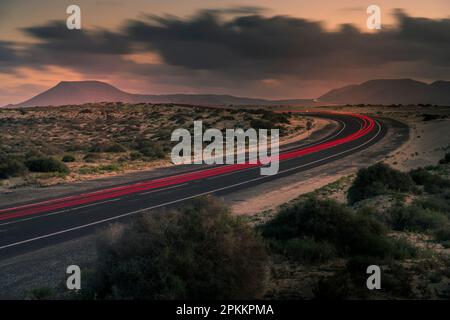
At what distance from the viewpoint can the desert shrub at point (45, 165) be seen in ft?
93.4

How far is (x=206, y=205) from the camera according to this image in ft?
27.5

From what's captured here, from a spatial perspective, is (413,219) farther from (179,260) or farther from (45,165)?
(45,165)

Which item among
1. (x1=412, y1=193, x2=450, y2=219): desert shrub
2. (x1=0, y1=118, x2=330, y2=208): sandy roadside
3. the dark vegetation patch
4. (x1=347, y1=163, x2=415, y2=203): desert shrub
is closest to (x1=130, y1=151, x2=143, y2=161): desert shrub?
(x1=0, y1=118, x2=330, y2=208): sandy roadside

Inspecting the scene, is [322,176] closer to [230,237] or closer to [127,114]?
[230,237]

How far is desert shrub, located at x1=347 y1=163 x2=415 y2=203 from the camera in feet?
59.7

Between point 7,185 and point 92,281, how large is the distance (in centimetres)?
1942

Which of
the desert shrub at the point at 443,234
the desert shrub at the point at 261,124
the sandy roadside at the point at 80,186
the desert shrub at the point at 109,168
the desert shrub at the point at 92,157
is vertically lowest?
the sandy roadside at the point at 80,186

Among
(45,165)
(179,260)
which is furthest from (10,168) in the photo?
(179,260)

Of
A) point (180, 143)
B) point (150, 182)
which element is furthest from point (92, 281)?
point (180, 143)

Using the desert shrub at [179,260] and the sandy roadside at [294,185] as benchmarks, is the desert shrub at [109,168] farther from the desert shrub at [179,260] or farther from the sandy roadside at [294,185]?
the desert shrub at [179,260]

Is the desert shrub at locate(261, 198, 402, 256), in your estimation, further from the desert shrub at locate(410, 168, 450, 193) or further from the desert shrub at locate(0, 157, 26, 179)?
the desert shrub at locate(0, 157, 26, 179)

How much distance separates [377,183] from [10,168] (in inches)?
818

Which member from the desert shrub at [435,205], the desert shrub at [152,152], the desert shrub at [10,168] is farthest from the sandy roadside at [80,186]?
the desert shrub at [435,205]

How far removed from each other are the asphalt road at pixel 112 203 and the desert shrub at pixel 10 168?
25.5ft
